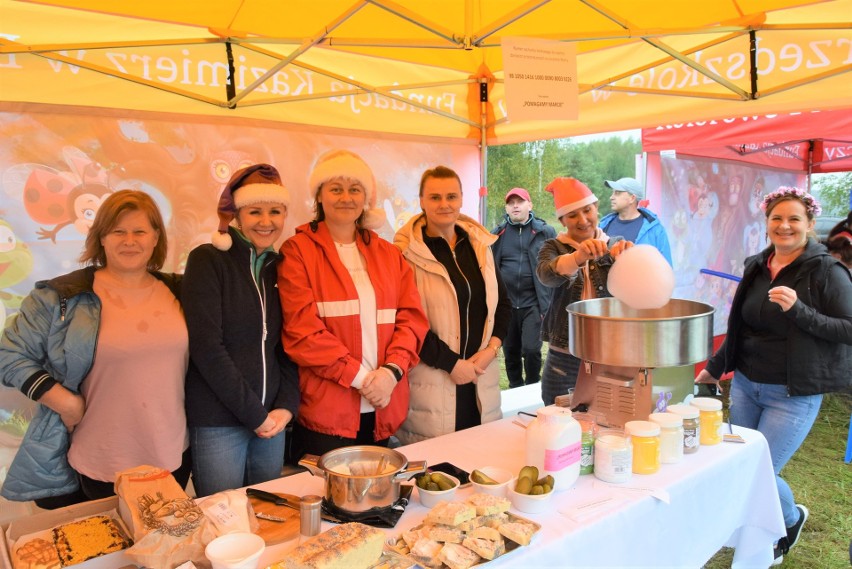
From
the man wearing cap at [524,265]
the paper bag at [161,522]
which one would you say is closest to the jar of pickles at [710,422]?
the paper bag at [161,522]

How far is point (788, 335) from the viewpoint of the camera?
248 cm

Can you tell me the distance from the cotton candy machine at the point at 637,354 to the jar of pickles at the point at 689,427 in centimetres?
9

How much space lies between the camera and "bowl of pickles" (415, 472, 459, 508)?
145cm

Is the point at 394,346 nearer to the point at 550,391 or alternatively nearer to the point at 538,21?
the point at 550,391

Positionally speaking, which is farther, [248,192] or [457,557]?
[248,192]

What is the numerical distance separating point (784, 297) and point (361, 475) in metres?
1.89

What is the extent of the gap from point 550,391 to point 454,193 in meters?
1.01

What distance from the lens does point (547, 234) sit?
4816mm

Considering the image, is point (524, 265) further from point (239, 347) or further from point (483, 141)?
point (239, 347)

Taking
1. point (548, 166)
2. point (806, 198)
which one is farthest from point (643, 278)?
point (548, 166)

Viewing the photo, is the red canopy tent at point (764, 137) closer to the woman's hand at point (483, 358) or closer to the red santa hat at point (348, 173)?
the woman's hand at point (483, 358)

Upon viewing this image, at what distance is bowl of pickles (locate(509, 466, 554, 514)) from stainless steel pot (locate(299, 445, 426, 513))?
0.25 m

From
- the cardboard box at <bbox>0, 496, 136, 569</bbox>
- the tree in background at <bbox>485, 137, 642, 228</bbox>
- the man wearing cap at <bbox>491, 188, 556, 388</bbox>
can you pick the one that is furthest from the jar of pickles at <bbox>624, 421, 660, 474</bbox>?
the tree in background at <bbox>485, 137, 642, 228</bbox>

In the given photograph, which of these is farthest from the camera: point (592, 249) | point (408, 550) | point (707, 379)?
point (707, 379)
